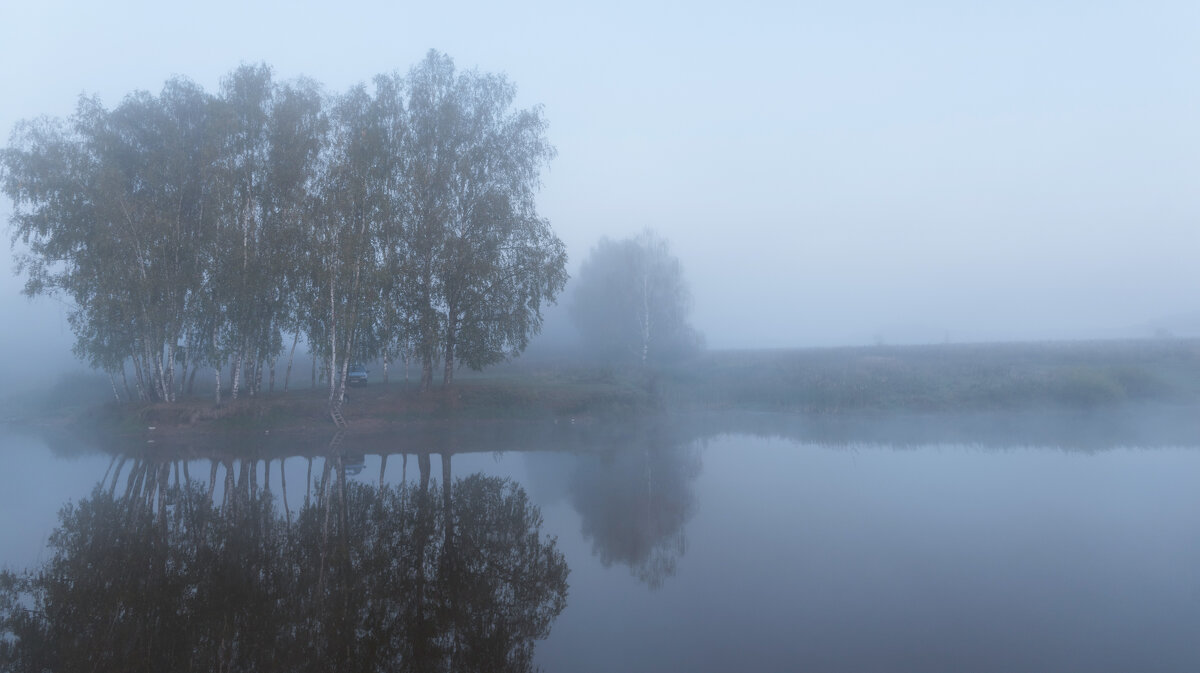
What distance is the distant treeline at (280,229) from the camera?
25.2 m

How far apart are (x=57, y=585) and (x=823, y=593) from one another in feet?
31.3

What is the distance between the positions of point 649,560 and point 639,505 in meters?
3.49

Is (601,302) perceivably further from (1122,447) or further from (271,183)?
(1122,447)

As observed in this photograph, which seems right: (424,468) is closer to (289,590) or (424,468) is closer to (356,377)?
(289,590)

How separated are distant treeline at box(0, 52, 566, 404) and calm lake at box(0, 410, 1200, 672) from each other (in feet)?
30.0

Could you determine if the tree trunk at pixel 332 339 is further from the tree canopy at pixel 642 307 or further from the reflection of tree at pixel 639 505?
the tree canopy at pixel 642 307

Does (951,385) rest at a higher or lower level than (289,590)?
higher

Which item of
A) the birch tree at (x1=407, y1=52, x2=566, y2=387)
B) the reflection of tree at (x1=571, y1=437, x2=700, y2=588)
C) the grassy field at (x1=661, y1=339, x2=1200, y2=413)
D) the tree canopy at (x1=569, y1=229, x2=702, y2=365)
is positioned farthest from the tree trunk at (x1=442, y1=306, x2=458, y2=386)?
the tree canopy at (x1=569, y1=229, x2=702, y2=365)

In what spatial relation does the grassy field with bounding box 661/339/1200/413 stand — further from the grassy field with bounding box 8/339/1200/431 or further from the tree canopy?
the tree canopy

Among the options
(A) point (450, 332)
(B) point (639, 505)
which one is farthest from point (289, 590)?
(A) point (450, 332)

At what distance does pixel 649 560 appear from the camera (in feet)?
31.8

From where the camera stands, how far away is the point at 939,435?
74.9 feet

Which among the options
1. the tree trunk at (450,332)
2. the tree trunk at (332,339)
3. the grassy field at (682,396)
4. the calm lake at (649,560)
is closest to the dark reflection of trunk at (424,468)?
the calm lake at (649,560)

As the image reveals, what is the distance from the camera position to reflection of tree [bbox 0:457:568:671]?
6.43 m
